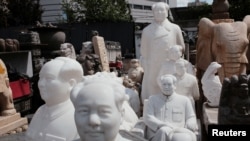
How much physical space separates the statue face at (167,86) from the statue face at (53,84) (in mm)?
1071

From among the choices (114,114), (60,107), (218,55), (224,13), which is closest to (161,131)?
(60,107)

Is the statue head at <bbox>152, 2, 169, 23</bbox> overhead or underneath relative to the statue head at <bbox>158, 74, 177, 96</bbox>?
overhead

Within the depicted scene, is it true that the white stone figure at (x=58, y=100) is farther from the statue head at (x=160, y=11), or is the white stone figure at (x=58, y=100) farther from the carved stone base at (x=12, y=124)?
the carved stone base at (x=12, y=124)

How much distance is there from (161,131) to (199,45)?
2.51 m

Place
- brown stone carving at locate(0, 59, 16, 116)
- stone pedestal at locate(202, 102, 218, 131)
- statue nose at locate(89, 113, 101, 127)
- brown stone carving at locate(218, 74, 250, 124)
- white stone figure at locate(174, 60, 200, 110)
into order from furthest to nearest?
brown stone carving at locate(0, 59, 16, 116) < white stone figure at locate(174, 60, 200, 110) < stone pedestal at locate(202, 102, 218, 131) < brown stone carving at locate(218, 74, 250, 124) < statue nose at locate(89, 113, 101, 127)

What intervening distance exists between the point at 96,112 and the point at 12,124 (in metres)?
4.08

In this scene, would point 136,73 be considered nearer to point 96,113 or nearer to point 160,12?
point 160,12

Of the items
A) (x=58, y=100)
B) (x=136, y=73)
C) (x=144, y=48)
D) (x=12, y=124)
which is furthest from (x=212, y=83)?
(x=12, y=124)

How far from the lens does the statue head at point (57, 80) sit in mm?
3051

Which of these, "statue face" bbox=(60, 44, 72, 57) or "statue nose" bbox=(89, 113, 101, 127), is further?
"statue face" bbox=(60, 44, 72, 57)

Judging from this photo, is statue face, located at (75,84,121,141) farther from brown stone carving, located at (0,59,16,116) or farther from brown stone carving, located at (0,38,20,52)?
brown stone carving, located at (0,38,20,52)

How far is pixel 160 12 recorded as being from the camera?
497 cm

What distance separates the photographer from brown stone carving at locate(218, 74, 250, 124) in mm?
3898

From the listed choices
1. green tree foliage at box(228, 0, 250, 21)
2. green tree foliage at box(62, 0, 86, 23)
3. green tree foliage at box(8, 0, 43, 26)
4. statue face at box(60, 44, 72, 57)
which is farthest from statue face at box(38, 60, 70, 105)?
green tree foliage at box(62, 0, 86, 23)
